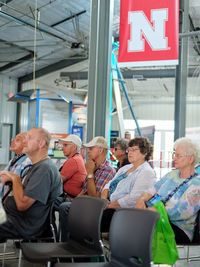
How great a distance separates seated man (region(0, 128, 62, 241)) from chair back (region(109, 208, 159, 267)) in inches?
32.8

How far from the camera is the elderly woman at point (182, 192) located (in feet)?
9.59

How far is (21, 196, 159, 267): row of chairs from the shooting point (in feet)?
6.86

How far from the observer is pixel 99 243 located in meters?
2.50

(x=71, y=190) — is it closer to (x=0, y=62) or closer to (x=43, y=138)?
(x=43, y=138)

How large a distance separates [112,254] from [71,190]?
1978mm

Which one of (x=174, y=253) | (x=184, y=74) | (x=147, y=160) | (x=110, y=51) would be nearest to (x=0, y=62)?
(x=184, y=74)

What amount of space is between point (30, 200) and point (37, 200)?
0.17 ft

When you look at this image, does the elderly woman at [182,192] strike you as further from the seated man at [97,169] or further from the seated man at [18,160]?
Result: the seated man at [18,160]

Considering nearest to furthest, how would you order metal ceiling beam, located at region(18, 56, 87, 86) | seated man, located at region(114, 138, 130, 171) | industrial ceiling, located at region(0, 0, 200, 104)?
seated man, located at region(114, 138, 130, 171)
industrial ceiling, located at region(0, 0, 200, 104)
metal ceiling beam, located at region(18, 56, 87, 86)

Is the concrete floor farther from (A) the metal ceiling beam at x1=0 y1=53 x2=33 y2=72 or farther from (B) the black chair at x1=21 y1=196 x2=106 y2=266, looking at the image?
(A) the metal ceiling beam at x1=0 y1=53 x2=33 y2=72

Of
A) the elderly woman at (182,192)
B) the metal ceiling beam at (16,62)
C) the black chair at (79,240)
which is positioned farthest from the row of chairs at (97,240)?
the metal ceiling beam at (16,62)

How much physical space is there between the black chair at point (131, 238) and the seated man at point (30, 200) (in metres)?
0.74

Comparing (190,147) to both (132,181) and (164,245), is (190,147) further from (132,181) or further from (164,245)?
(164,245)

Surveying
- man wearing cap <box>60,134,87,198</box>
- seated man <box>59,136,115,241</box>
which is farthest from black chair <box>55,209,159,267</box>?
man wearing cap <box>60,134,87,198</box>
